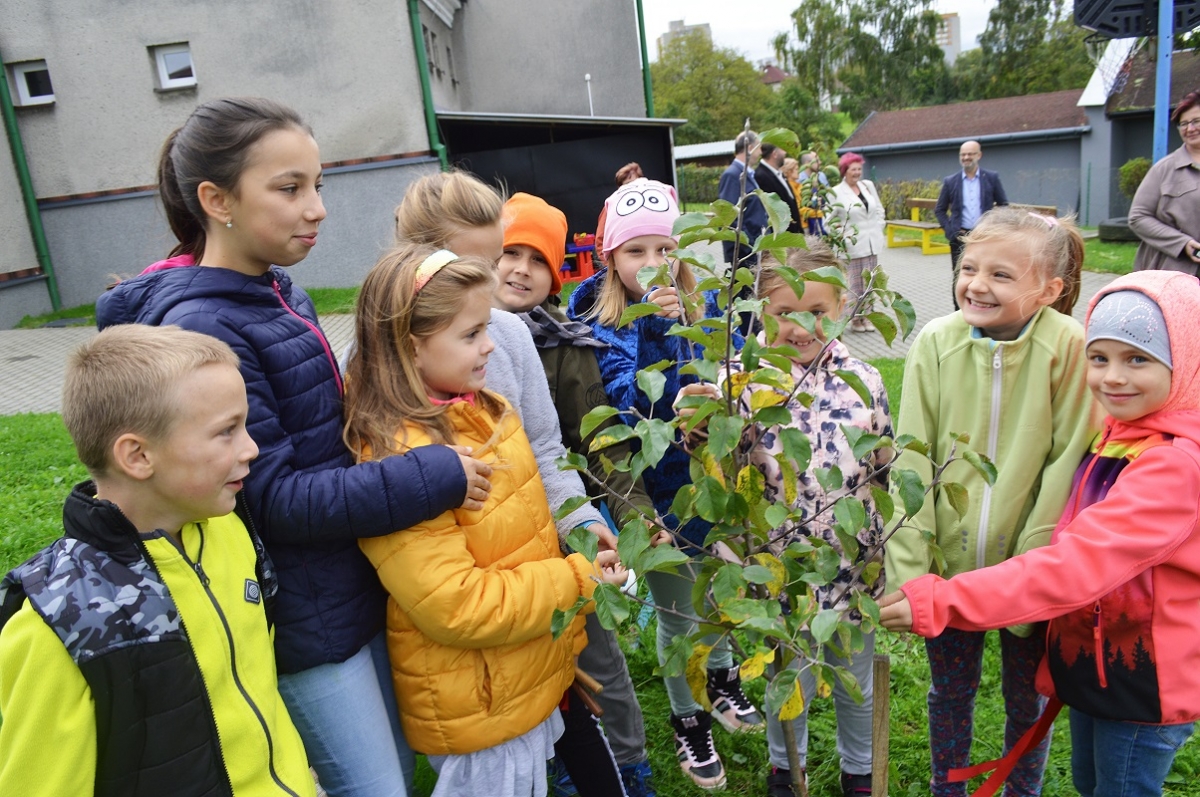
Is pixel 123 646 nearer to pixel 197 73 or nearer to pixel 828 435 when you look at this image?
pixel 828 435

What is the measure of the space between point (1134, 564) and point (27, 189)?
1625cm

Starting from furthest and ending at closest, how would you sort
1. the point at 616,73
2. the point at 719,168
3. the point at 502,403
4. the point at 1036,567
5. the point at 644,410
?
the point at 719,168
the point at 616,73
the point at 644,410
the point at 502,403
the point at 1036,567

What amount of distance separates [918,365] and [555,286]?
3.58ft

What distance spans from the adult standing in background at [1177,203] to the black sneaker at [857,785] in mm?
4289

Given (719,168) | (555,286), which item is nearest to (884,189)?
(719,168)

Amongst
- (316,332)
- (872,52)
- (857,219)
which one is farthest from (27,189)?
(872,52)

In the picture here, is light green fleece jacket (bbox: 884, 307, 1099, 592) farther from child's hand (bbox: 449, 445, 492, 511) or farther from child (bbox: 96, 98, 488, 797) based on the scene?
child (bbox: 96, 98, 488, 797)

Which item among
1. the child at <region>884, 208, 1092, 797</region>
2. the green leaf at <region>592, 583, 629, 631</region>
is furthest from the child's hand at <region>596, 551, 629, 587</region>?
the child at <region>884, 208, 1092, 797</region>

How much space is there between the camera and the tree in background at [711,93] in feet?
145

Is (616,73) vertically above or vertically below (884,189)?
above

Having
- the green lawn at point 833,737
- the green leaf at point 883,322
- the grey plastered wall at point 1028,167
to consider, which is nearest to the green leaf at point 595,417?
the green leaf at point 883,322

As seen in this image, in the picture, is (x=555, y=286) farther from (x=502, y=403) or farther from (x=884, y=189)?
(x=884, y=189)

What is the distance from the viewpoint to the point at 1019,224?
204cm

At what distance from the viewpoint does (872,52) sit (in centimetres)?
5053
